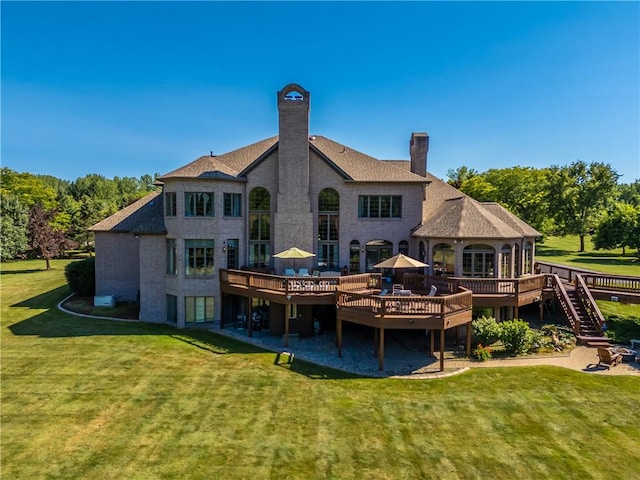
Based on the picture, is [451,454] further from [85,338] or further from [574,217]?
[574,217]

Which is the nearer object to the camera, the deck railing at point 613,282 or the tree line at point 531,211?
the deck railing at point 613,282

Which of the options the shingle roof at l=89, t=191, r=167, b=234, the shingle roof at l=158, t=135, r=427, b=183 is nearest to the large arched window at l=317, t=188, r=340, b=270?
the shingle roof at l=158, t=135, r=427, b=183

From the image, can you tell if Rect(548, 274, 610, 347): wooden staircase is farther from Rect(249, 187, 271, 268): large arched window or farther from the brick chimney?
Rect(249, 187, 271, 268): large arched window

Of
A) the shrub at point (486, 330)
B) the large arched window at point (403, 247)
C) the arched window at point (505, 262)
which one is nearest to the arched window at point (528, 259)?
the arched window at point (505, 262)

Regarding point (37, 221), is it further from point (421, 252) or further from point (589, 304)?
point (589, 304)

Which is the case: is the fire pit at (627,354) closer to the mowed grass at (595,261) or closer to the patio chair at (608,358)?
the patio chair at (608,358)

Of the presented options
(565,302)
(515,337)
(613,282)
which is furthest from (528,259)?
(515,337)
